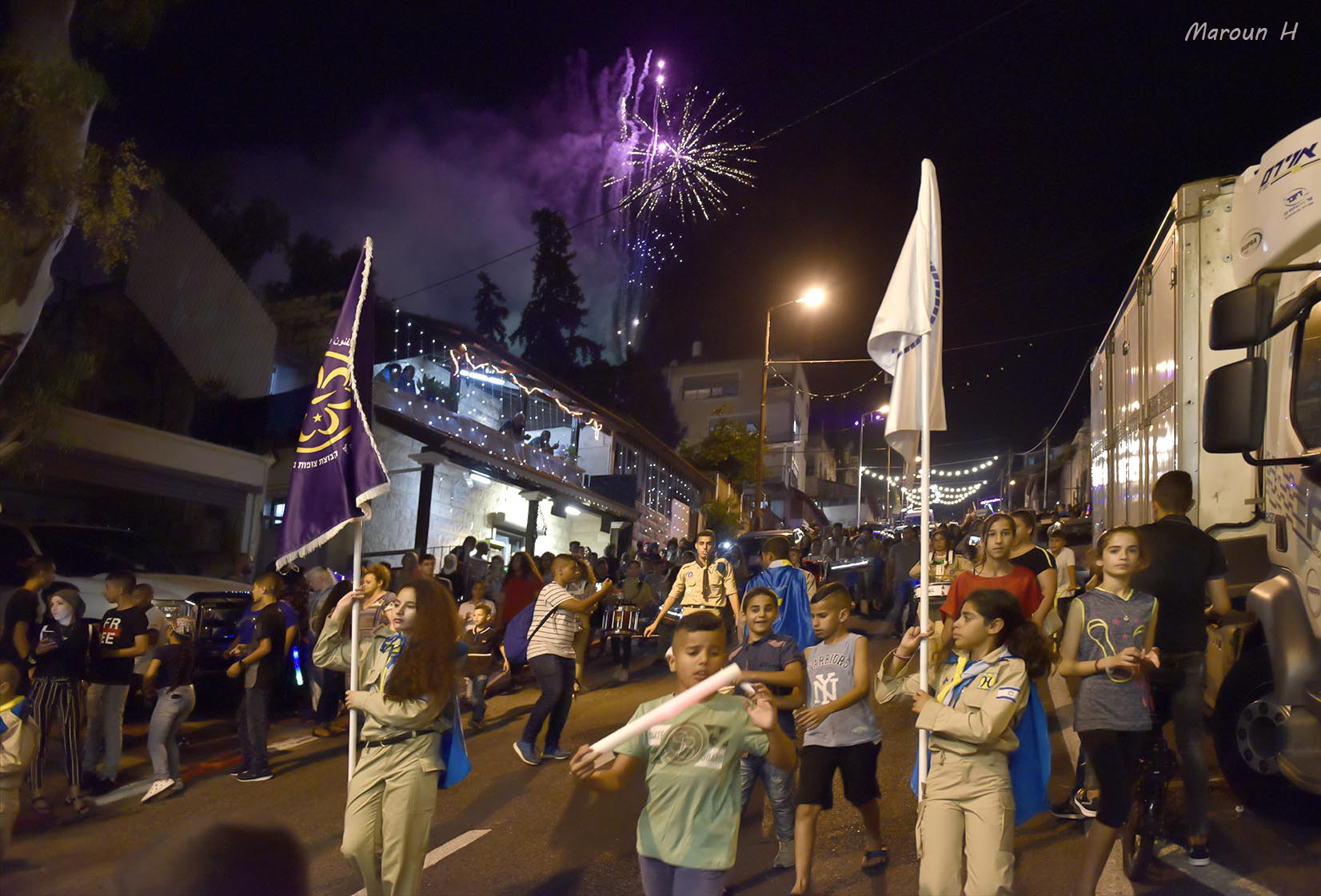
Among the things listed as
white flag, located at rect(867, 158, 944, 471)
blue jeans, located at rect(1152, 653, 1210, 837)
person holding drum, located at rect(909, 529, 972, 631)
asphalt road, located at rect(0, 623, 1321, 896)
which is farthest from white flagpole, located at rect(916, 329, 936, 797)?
person holding drum, located at rect(909, 529, 972, 631)

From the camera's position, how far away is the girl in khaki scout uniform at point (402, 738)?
4.28 metres

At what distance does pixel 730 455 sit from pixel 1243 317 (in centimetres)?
3689

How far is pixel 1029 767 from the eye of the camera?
4.15 meters

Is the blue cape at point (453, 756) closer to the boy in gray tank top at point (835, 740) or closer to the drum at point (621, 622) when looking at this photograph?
the boy in gray tank top at point (835, 740)

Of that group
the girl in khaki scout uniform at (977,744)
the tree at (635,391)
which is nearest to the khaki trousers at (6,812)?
the girl in khaki scout uniform at (977,744)

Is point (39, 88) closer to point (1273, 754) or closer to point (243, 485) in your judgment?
point (243, 485)

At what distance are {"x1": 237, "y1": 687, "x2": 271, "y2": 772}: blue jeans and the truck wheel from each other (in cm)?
692

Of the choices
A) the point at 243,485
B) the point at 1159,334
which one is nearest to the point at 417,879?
the point at 1159,334

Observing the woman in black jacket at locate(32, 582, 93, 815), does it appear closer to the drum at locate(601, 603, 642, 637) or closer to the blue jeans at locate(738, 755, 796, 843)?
the blue jeans at locate(738, 755, 796, 843)

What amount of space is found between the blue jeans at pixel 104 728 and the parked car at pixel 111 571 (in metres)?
2.79

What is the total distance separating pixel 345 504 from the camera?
5.61m

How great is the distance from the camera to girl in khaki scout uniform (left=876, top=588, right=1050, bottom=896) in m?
3.83

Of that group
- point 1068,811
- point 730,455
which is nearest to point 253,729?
point 1068,811

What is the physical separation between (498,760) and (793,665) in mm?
3856
